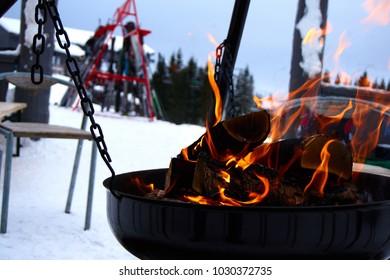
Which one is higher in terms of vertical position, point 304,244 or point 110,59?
point 110,59

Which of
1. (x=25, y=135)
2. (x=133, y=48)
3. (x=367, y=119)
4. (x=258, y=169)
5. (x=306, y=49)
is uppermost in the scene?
(x=133, y=48)

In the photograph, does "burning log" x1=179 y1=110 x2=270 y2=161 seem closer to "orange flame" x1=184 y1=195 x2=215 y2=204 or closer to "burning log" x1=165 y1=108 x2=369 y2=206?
"burning log" x1=165 y1=108 x2=369 y2=206

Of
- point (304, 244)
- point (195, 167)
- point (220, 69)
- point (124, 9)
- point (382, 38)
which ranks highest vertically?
point (124, 9)

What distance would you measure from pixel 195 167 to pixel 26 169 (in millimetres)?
2933

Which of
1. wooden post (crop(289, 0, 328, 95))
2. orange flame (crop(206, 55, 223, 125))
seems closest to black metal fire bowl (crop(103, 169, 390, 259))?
orange flame (crop(206, 55, 223, 125))

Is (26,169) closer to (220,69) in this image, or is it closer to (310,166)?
(220,69)

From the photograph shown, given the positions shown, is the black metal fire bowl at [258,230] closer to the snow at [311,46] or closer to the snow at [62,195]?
the snow at [62,195]

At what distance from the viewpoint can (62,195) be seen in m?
3.34

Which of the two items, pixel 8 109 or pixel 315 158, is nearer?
pixel 315 158

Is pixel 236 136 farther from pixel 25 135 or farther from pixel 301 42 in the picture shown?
pixel 301 42

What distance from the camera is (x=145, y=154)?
4781 millimetres

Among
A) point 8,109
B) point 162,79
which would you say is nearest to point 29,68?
point 8,109

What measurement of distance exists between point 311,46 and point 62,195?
312cm

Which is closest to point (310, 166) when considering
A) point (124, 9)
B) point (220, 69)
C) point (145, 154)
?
point (220, 69)
